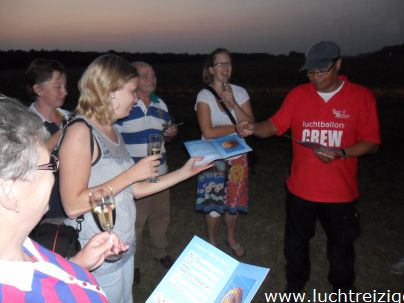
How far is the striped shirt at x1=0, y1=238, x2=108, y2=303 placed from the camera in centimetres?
101

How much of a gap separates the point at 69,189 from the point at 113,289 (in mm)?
790

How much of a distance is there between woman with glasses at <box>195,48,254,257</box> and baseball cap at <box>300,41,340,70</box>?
941mm

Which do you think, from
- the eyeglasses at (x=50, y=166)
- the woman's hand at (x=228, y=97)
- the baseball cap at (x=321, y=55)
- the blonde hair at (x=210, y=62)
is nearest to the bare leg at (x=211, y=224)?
the woman's hand at (x=228, y=97)

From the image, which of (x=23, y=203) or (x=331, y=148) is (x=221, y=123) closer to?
(x=331, y=148)

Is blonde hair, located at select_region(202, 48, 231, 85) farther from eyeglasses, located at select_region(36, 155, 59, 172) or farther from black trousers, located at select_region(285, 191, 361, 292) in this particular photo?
eyeglasses, located at select_region(36, 155, 59, 172)

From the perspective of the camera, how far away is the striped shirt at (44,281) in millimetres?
1013

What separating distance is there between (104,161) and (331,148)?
6.40 feet

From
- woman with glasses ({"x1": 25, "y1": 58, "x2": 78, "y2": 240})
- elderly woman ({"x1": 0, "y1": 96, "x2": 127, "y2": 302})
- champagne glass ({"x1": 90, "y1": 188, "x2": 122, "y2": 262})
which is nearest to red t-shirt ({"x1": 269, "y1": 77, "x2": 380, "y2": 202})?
champagne glass ({"x1": 90, "y1": 188, "x2": 122, "y2": 262})

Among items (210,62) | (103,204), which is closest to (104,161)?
(103,204)

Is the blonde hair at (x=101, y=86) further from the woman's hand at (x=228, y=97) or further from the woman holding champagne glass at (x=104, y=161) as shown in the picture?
the woman's hand at (x=228, y=97)

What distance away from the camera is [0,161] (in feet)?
3.09

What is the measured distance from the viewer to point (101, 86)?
205 centimetres

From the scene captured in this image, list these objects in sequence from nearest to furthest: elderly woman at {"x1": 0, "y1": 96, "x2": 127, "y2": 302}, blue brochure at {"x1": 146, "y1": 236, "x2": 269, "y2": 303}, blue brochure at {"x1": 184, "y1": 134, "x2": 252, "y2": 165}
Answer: elderly woman at {"x1": 0, "y1": 96, "x2": 127, "y2": 302}, blue brochure at {"x1": 146, "y1": 236, "x2": 269, "y2": 303}, blue brochure at {"x1": 184, "y1": 134, "x2": 252, "y2": 165}

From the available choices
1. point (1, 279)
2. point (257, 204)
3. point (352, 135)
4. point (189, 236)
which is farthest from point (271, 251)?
point (1, 279)
